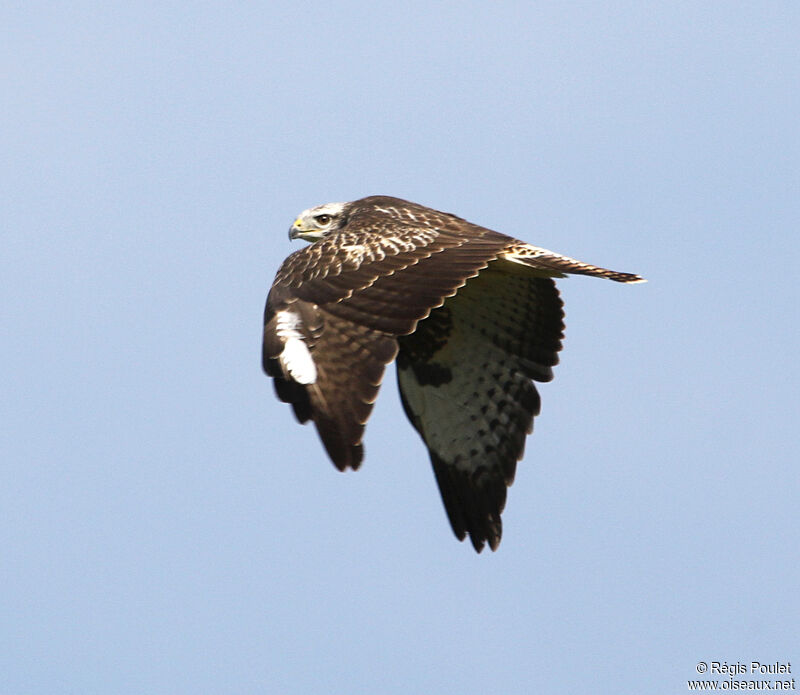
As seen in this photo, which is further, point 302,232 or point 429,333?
point 302,232

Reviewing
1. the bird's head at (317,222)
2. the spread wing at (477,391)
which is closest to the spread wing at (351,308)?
the spread wing at (477,391)

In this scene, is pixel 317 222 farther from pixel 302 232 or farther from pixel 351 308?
pixel 351 308

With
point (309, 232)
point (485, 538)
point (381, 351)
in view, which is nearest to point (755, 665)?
point (485, 538)

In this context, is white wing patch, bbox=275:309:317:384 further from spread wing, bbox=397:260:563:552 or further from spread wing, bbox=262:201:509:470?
spread wing, bbox=397:260:563:552

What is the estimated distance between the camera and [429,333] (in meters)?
13.1

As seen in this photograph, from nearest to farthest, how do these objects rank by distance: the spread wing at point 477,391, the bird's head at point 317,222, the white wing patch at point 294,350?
the white wing patch at point 294,350 → the spread wing at point 477,391 → the bird's head at point 317,222

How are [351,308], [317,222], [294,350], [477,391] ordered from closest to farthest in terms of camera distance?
[294,350]
[351,308]
[477,391]
[317,222]

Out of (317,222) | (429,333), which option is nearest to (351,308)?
(429,333)

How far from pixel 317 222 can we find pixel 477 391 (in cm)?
204

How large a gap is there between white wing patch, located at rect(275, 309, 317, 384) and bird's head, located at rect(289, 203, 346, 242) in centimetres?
328

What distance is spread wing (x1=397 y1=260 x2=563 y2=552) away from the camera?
508 inches

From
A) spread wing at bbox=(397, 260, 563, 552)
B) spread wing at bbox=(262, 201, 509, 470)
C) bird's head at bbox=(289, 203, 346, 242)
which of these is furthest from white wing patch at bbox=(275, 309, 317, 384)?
bird's head at bbox=(289, 203, 346, 242)

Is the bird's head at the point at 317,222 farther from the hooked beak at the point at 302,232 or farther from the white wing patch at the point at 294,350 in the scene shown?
the white wing patch at the point at 294,350

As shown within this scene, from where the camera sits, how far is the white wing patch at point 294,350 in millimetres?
9789
